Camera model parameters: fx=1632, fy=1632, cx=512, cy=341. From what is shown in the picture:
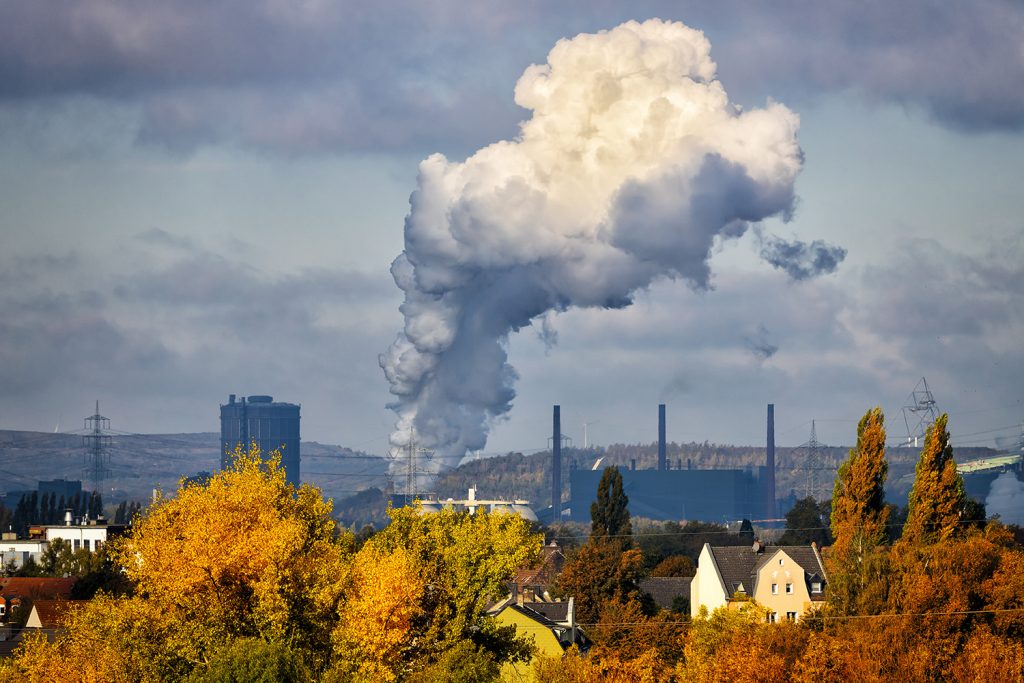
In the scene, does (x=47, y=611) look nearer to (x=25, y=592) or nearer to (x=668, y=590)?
(x=25, y=592)

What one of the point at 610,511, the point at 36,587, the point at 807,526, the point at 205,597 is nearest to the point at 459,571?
the point at 205,597

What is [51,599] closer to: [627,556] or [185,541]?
[627,556]

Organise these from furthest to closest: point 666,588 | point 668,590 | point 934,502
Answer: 1. point 666,588
2. point 668,590
3. point 934,502

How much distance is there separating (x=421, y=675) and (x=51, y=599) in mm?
49351

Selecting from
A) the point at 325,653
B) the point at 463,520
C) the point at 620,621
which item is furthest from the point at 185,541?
the point at 620,621

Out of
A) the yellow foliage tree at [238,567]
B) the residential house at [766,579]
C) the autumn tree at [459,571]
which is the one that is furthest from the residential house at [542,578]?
the yellow foliage tree at [238,567]

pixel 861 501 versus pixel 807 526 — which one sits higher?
pixel 861 501

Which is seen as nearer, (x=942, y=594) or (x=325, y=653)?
(x=325, y=653)

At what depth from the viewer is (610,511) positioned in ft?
373

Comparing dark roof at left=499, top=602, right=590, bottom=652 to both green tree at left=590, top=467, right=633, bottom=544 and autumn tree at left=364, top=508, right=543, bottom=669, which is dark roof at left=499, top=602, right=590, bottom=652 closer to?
autumn tree at left=364, top=508, right=543, bottom=669

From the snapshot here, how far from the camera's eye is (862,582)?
6919 centimetres

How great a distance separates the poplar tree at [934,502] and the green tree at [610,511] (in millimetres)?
34843

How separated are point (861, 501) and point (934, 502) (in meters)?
4.50

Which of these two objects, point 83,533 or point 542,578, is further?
point 83,533
